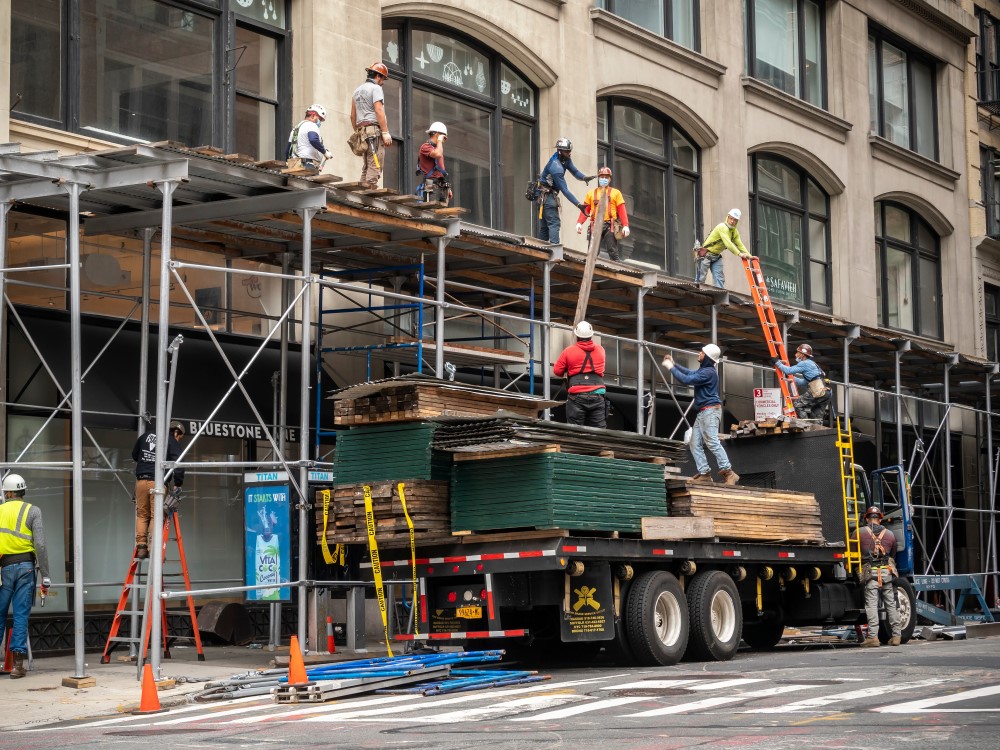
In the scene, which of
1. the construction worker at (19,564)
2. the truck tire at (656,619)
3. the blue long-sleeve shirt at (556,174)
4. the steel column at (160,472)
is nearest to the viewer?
the steel column at (160,472)

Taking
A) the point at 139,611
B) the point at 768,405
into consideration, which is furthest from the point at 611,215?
the point at 139,611

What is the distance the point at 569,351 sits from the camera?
19516mm

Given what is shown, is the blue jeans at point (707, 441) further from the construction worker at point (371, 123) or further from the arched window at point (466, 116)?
the arched window at point (466, 116)

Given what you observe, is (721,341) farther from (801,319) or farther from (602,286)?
(602,286)

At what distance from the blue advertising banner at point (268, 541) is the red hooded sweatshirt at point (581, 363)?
4.00 m

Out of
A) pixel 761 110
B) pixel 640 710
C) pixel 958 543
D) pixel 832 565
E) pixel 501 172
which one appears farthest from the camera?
pixel 958 543

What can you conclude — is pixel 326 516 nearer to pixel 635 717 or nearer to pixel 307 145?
pixel 307 145

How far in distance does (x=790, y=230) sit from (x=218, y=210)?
19.7 meters

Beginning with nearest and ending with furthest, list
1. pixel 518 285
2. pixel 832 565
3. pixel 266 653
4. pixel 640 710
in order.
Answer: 1. pixel 640 710
2. pixel 266 653
3. pixel 832 565
4. pixel 518 285

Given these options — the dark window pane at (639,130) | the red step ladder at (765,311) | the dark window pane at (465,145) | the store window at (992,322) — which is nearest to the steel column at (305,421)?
the dark window pane at (465,145)

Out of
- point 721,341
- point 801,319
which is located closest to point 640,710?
point 801,319

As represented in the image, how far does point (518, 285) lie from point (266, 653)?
303 inches

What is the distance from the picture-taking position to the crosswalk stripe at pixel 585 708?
1163cm

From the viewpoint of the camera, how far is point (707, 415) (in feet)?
66.5
